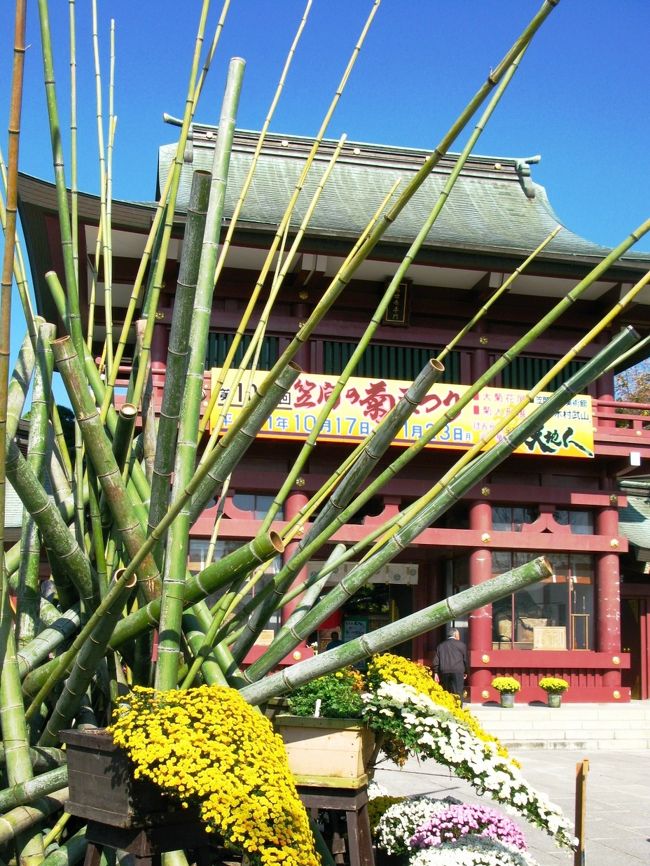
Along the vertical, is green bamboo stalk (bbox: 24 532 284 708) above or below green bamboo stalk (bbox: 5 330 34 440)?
below

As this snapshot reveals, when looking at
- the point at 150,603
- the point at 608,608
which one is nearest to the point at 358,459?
the point at 150,603

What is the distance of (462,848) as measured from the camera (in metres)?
3.97

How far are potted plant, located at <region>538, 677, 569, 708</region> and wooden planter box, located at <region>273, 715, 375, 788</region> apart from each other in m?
11.2

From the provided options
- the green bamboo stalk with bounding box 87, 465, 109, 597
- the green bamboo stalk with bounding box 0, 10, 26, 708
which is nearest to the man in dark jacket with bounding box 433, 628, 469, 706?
the green bamboo stalk with bounding box 87, 465, 109, 597

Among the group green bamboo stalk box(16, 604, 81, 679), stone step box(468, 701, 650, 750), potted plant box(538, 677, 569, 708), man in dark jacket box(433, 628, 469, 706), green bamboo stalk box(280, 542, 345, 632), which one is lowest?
stone step box(468, 701, 650, 750)

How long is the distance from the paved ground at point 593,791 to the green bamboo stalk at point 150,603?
2.10 m

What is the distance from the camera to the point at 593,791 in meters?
8.63

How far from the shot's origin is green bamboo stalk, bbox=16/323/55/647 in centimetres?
366

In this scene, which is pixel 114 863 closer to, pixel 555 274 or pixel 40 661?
pixel 40 661

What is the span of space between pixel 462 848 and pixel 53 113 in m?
3.19

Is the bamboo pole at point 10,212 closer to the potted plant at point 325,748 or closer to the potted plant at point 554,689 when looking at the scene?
the potted plant at point 325,748

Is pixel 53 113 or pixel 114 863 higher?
pixel 53 113

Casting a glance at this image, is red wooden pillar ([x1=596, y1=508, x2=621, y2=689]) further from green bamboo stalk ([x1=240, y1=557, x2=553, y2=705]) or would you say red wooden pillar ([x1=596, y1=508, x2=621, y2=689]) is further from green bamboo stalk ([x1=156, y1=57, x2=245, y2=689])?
green bamboo stalk ([x1=156, y1=57, x2=245, y2=689])

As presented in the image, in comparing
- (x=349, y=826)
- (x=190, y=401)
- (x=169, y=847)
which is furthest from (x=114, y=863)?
(x=190, y=401)
